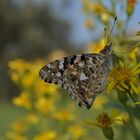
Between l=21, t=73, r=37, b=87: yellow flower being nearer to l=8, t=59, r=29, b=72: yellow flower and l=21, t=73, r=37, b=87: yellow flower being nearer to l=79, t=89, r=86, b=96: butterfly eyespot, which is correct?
l=8, t=59, r=29, b=72: yellow flower

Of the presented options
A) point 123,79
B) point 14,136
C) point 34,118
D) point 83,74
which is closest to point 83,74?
point 83,74

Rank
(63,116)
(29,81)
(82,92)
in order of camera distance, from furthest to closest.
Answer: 1. (29,81)
2. (63,116)
3. (82,92)

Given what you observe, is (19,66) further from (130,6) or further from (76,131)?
(130,6)

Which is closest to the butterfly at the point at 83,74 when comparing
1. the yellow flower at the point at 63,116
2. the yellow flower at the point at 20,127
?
the yellow flower at the point at 63,116

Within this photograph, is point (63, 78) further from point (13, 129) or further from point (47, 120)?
point (13, 129)

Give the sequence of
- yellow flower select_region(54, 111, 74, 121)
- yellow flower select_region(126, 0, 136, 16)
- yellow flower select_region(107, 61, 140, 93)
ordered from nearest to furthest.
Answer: yellow flower select_region(107, 61, 140, 93) → yellow flower select_region(126, 0, 136, 16) → yellow flower select_region(54, 111, 74, 121)

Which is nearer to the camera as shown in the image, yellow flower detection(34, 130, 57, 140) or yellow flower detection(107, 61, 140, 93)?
yellow flower detection(107, 61, 140, 93)

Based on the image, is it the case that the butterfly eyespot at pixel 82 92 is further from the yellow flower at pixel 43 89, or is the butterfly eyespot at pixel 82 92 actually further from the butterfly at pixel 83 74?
the yellow flower at pixel 43 89

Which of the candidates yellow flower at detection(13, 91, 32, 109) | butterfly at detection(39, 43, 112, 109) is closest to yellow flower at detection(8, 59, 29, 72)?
yellow flower at detection(13, 91, 32, 109)
